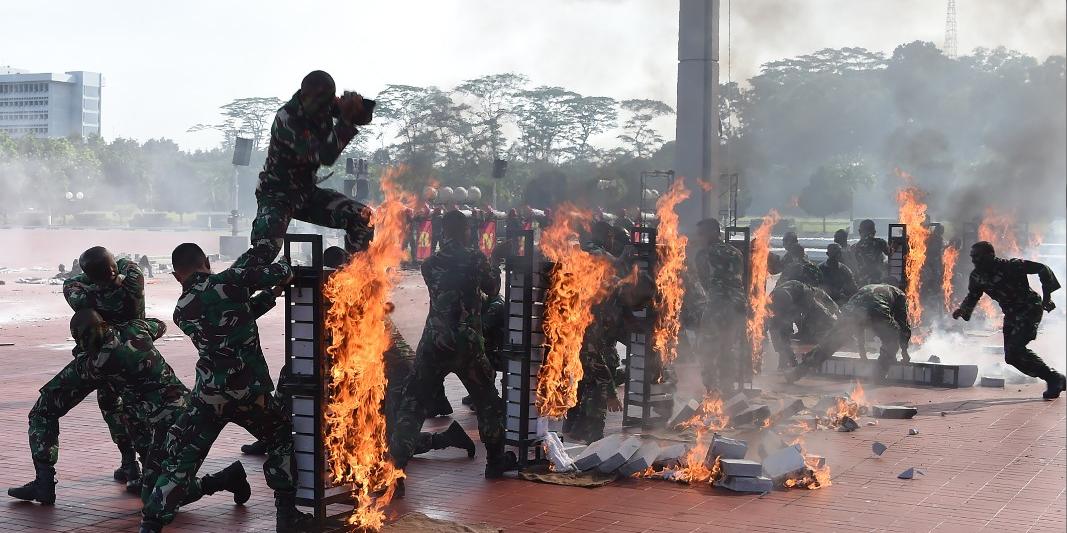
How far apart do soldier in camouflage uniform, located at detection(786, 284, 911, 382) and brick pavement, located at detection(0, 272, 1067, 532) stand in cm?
253

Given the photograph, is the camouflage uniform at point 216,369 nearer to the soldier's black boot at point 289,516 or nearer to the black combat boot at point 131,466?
the soldier's black boot at point 289,516

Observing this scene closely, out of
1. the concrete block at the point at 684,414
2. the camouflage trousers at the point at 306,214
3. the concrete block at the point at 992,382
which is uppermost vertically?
the camouflage trousers at the point at 306,214

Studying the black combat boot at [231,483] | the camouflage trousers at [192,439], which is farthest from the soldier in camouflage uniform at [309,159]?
the black combat boot at [231,483]

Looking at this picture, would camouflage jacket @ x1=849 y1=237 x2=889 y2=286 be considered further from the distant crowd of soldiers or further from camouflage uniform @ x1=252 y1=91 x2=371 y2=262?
camouflage uniform @ x1=252 y1=91 x2=371 y2=262

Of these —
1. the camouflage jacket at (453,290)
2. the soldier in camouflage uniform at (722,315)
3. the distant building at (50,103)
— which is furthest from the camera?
the distant building at (50,103)

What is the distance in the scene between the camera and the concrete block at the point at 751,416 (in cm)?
1059

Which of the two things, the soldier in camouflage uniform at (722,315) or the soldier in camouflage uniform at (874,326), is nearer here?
the soldier in camouflage uniform at (722,315)

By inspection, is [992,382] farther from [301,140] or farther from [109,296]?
[109,296]

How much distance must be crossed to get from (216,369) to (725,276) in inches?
267

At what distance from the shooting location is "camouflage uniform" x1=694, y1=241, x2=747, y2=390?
11.8 meters

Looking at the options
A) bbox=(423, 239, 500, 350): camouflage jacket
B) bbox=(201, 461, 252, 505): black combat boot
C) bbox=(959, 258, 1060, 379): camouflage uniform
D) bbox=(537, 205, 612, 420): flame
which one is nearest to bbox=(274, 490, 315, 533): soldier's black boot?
bbox=(201, 461, 252, 505): black combat boot

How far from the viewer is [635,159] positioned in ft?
85.6

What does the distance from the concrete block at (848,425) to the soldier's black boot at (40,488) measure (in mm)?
6618

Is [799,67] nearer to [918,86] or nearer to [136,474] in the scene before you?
[918,86]
